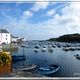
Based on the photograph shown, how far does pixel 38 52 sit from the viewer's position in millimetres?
13695

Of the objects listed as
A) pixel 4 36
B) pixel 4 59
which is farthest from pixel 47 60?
pixel 4 59

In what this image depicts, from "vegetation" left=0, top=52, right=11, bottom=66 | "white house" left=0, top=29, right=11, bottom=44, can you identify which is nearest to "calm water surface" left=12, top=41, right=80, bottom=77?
"white house" left=0, top=29, right=11, bottom=44

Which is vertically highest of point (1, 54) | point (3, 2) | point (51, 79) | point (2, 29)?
point (3, 2)

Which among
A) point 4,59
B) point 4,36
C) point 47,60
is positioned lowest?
point 47,60

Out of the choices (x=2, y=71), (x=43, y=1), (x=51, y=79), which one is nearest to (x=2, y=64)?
(x=2, y=71)

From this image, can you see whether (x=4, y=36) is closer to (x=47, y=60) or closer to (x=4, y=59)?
(x=4, y=59)

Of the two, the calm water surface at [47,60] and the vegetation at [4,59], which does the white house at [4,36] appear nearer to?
the vegetation at [4,59]

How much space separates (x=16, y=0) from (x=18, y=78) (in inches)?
59.7

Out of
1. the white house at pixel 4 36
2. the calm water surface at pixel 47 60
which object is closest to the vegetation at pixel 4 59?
the white house at pixel 4 36

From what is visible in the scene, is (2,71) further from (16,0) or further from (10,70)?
(16,0)

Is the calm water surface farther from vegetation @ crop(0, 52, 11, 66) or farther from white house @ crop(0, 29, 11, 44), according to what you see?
vegetation @ crop(0, 52, 11, 66)

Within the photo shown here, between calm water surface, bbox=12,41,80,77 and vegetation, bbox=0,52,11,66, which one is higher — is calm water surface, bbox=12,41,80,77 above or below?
below

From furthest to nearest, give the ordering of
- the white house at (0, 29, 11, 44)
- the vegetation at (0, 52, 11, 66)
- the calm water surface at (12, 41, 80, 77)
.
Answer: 1. the calm water surface at (12, 41, 80, 77)
2. the white house at (0, 29, 11, 44)
3. the vegetation at (0, 52, 11, 66)

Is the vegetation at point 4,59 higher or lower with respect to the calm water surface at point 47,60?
higher
